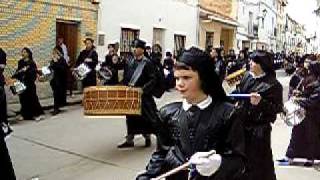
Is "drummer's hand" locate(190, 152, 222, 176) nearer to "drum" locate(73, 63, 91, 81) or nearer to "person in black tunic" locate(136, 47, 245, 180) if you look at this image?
"person in black tunic" locate(136, 47, 245, 180)

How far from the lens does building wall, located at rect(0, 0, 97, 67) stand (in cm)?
1446

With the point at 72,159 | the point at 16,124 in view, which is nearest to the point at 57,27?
the point at 16,124

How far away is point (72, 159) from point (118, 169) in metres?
0.96

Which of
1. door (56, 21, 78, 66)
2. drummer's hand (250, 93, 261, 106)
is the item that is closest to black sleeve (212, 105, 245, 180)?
drummer's hand (250, 93, 261, 106)

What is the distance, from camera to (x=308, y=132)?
846 centimetres

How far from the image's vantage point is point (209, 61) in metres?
3.24

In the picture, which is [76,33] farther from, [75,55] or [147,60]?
[147,60]

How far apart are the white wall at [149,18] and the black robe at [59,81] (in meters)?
4.65

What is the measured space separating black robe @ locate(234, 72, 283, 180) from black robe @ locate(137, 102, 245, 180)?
2489 mm

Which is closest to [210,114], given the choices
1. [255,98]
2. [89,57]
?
[255,98]

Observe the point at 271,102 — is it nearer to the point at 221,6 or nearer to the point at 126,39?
the point at 126,39

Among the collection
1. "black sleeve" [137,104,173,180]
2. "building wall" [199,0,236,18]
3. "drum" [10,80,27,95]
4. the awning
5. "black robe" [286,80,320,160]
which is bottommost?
"black robe" [286,80,320,160]

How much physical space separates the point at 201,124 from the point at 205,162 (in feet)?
1.36

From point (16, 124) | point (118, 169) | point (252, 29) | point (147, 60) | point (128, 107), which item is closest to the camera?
point (118, 169)
